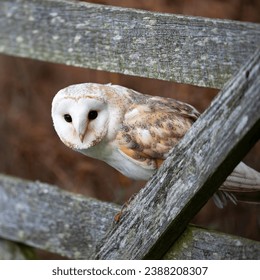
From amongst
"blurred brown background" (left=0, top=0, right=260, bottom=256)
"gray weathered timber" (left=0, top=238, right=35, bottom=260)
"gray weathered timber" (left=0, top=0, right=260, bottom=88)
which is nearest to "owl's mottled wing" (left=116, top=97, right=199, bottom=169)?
"gray weathered timber" (left=0, top=0, right=260, bottom=88)

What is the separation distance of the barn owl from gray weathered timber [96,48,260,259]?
10 centimetres

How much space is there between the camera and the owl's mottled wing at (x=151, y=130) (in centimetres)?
201

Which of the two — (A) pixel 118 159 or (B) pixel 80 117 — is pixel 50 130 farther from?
(B) pixel 80 117

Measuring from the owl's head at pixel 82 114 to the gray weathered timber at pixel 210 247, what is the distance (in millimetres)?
385

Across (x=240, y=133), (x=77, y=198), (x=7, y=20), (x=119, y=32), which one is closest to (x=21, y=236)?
(x=77, y=198)

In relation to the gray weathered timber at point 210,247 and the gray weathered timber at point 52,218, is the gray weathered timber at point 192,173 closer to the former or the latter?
the gray weathered timber at point 210,247

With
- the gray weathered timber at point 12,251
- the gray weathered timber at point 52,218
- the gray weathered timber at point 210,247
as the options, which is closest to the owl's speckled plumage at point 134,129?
the gray weathered timber at point 210,247

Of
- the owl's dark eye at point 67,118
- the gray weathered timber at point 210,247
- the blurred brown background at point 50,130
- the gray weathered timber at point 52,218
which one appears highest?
the owl's dark eye at point 67,118

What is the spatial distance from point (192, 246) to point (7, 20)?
1.05 meters

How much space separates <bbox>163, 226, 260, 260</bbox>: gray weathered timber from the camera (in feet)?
6.50

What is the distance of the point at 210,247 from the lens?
6.77 feet

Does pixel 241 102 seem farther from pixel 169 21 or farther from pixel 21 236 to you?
pixel 21 236

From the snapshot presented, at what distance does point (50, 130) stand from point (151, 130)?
1946 millimetres

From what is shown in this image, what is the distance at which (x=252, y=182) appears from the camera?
2.03 m
